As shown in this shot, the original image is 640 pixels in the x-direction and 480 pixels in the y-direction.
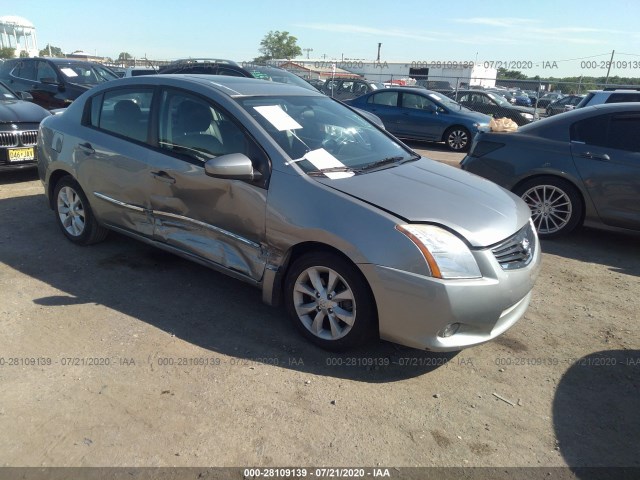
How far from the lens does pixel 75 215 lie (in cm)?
488

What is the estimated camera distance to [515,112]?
52.4 ft

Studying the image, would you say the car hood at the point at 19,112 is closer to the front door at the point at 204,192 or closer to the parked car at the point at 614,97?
the front door at the point at 204,192

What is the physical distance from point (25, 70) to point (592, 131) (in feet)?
38.9

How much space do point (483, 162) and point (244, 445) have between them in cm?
472

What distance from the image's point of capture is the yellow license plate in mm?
6957

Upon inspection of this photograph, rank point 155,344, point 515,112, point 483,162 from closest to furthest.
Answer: point 155,344, point 483,162, point 515,112

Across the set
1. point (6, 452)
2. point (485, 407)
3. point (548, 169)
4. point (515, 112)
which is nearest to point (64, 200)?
point (6, 452)

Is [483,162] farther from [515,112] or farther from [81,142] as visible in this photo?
[515,112]

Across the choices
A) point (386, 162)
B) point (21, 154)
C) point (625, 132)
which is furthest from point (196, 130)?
point (21, 154)

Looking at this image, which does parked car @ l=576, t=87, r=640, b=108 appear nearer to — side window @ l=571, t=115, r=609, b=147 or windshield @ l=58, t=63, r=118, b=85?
side window @ l=571, t=115, r=609, b=147

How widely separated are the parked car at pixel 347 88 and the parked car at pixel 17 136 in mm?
12925

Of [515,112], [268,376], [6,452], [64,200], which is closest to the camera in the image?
[6,452]

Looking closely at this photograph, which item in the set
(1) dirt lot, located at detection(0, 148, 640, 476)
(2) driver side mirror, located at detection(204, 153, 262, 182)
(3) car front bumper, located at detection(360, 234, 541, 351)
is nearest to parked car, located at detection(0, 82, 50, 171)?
(1) dirt lot, located at detection(0, 148, 640, 476)

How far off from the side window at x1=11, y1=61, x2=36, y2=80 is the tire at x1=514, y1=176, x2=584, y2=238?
36.0ft
